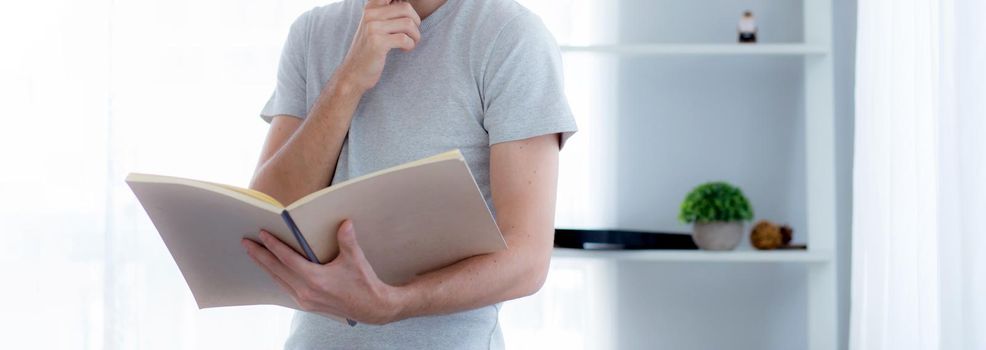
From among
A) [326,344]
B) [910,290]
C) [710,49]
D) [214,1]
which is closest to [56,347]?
[214,1]

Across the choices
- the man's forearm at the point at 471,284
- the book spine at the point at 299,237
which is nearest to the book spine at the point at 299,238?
the book spine at the point at 299,237

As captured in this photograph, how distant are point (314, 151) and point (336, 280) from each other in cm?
29

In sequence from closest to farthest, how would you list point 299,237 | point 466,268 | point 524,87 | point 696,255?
point 299,237 < point 466,268 < point 524,87 < point 696,255

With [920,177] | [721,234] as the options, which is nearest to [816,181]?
[721,234]

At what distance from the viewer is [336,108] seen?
3.98 feet

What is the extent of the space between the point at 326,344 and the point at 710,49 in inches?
48.9

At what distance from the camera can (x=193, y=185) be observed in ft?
3.03

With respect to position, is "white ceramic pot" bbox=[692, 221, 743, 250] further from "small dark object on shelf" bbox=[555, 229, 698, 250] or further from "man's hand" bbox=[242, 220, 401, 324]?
"man's hand" bbox=[242, 220, 401, 324]

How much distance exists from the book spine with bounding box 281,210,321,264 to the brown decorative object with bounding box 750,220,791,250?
1404mm

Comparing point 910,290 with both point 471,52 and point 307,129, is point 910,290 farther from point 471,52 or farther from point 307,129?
point 307,129

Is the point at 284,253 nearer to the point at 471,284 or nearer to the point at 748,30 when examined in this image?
the point at 471,284

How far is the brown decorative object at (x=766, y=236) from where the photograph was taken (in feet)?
7.15

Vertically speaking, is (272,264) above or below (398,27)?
below

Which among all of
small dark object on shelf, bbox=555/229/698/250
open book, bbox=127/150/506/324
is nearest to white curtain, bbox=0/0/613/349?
small dark object on shelf, bbox=555/229/698/250
